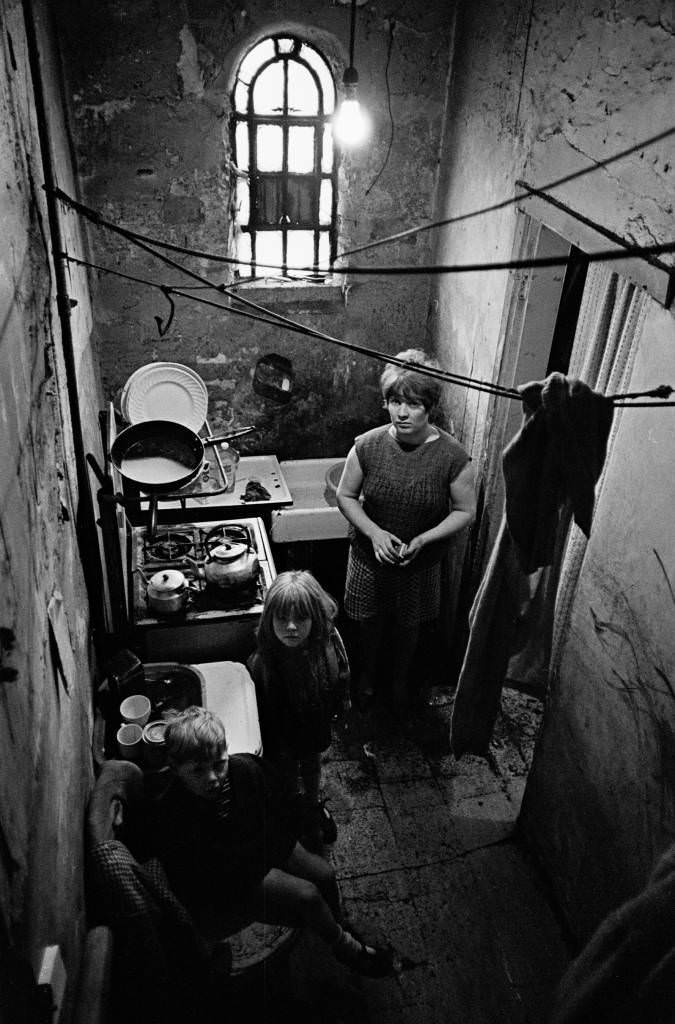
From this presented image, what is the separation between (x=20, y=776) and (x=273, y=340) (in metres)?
4.62

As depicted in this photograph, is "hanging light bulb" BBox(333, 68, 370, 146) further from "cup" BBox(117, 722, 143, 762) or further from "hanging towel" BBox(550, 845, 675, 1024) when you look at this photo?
"hanging towel" BBox(550, 845, 675, 1024)

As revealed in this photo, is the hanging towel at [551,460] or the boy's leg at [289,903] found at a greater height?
the hanging towel at [551,460]

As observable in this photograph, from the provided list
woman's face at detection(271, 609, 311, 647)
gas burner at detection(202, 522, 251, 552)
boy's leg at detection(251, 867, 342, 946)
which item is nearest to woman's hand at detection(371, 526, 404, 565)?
gas burner at detection(202, 522, 251, 552)

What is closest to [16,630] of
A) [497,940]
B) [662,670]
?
[662,670]

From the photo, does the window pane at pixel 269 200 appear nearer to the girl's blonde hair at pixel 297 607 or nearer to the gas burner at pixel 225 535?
the gas burner at pixel 225 535

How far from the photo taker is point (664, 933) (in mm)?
2451

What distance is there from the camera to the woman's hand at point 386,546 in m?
4.79

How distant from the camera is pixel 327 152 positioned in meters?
5.82

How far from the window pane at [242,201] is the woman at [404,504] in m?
2.08

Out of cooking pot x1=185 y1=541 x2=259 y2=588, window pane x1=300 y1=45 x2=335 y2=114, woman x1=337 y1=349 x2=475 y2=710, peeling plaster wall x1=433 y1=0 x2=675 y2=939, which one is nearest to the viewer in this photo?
peeling plaster wall x1=433 y1=0 x2=675 y2=939

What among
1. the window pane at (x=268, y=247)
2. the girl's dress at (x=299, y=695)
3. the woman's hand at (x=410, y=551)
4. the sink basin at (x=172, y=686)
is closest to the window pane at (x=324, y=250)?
the window pane at (x=268, y=247)

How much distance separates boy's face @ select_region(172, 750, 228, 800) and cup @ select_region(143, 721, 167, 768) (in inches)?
17.2

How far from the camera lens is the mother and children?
3330mm

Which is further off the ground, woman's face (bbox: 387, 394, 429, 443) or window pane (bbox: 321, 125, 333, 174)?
window pane (bbox: 321, 125, 333, 174)
